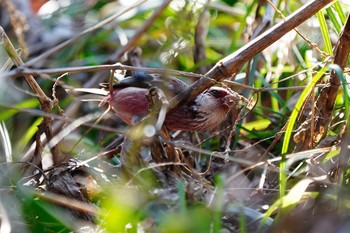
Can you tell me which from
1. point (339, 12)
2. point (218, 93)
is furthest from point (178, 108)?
point (339, 12)

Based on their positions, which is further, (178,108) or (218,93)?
(218,93)

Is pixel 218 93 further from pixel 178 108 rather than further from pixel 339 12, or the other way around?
pixel 339 12

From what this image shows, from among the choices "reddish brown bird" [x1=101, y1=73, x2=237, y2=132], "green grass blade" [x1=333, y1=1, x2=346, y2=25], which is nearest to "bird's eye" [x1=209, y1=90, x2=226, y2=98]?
"reddish brown bird" [x1=101, y1=73, x2=237, y2=132]

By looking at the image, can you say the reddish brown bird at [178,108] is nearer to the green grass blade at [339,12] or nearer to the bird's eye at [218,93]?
the bird's eye at [218,93]

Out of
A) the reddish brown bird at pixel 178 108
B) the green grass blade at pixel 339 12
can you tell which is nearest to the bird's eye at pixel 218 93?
the reddish brown bird at pixel 178 108

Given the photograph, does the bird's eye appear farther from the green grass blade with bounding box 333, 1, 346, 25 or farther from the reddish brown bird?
the green grass blade with bounding box 333, 1, 346, 25

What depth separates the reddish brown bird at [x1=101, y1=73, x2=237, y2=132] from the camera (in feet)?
7.33

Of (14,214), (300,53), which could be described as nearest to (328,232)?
(14,214)

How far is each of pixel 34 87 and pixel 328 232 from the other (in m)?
0.93

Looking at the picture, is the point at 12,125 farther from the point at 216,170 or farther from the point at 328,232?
the point at 328,232

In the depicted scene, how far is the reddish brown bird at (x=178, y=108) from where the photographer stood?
2.24 m

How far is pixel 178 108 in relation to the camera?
2.17 metres

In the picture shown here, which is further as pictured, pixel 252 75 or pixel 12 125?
pixel 12 125

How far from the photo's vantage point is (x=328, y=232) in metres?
1.45
